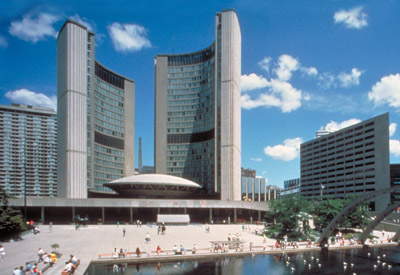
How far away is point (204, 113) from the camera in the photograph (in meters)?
124

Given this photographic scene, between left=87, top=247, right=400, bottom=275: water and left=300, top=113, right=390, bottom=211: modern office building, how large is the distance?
7933cm

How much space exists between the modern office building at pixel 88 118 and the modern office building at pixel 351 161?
76.5m

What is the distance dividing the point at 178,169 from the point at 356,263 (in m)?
96.9

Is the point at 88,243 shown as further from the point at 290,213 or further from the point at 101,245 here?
the point at 290,213

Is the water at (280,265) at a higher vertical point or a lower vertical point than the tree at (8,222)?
lower

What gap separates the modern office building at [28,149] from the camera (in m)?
160

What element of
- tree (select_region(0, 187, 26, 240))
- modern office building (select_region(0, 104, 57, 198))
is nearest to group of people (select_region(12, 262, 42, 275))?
tree (select_region(0, 187, 26, 240))

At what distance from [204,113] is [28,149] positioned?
10083cm

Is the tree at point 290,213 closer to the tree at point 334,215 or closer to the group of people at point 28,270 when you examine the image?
the tree at point 334,215

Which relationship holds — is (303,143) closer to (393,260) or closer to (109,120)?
(109,120)

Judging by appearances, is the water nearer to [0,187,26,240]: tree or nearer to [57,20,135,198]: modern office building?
[0,187,26,240]: tree

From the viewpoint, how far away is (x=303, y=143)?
181 metres

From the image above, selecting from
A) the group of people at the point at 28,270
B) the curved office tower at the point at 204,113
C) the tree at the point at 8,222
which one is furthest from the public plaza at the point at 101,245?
the curved office tower at the point at 204,113

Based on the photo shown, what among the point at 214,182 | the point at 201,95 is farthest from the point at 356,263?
the point at 201,95
